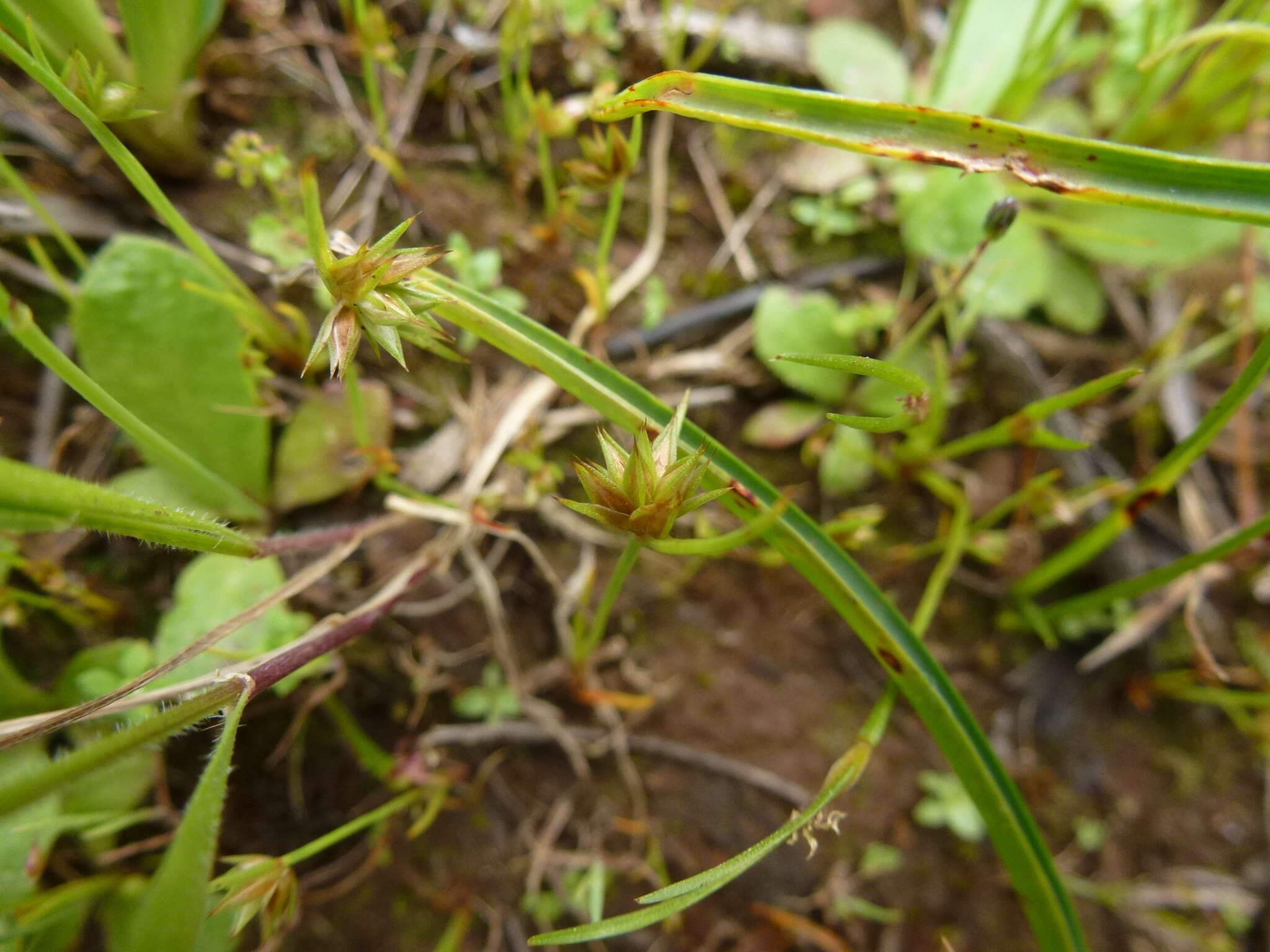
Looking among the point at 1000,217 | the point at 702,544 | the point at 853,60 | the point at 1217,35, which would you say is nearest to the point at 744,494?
the point at 702,544

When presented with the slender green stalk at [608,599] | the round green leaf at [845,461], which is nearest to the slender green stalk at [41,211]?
the slender green stalk at [608,599]

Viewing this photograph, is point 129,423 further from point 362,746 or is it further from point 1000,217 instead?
point 1000,217

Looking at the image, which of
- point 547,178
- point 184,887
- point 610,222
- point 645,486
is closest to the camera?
point 184,887

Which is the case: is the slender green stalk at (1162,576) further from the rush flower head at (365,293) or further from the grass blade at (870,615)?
→ the rush flower head at (365,293)

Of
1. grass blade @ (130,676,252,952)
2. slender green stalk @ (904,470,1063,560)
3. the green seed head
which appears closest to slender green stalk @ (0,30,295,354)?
grass blade @ (130,676,252,952)

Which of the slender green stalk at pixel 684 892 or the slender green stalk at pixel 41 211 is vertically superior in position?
the slender green stalk at pixel 41 211

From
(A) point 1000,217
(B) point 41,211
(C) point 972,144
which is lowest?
(B) point 41,211
